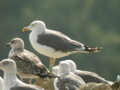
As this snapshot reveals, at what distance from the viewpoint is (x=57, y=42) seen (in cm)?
1297

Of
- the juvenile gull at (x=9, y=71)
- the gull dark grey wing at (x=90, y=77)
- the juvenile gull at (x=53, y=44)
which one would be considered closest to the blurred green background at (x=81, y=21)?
the juvenile gull at (x=53, y=44)

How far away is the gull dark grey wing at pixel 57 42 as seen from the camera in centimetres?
1294

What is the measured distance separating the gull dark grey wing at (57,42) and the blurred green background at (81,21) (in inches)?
862

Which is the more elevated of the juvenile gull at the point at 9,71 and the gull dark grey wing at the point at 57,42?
the gull dark grey wing at the point at 57,42

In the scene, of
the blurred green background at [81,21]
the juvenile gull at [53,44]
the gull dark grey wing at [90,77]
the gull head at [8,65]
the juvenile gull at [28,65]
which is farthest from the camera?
the blurred green background at [81,21]

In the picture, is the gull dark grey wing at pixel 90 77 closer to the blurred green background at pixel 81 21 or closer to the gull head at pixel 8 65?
the gull head at pixel 8 65

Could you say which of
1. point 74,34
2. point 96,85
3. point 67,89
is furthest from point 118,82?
point 74,34

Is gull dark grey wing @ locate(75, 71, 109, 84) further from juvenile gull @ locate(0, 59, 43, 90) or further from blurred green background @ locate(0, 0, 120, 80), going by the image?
blurred green background @ locate(0, 0, 120, 80)

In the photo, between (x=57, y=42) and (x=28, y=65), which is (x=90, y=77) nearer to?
(x=28, y=65)

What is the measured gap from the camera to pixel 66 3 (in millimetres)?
49531

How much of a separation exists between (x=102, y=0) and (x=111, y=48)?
907 cm

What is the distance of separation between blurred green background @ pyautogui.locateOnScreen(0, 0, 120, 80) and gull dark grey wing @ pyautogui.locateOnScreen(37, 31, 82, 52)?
2189 centimetres

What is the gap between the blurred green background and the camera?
38.7m

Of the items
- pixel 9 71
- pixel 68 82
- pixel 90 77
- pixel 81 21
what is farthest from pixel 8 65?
pixel 81 21
